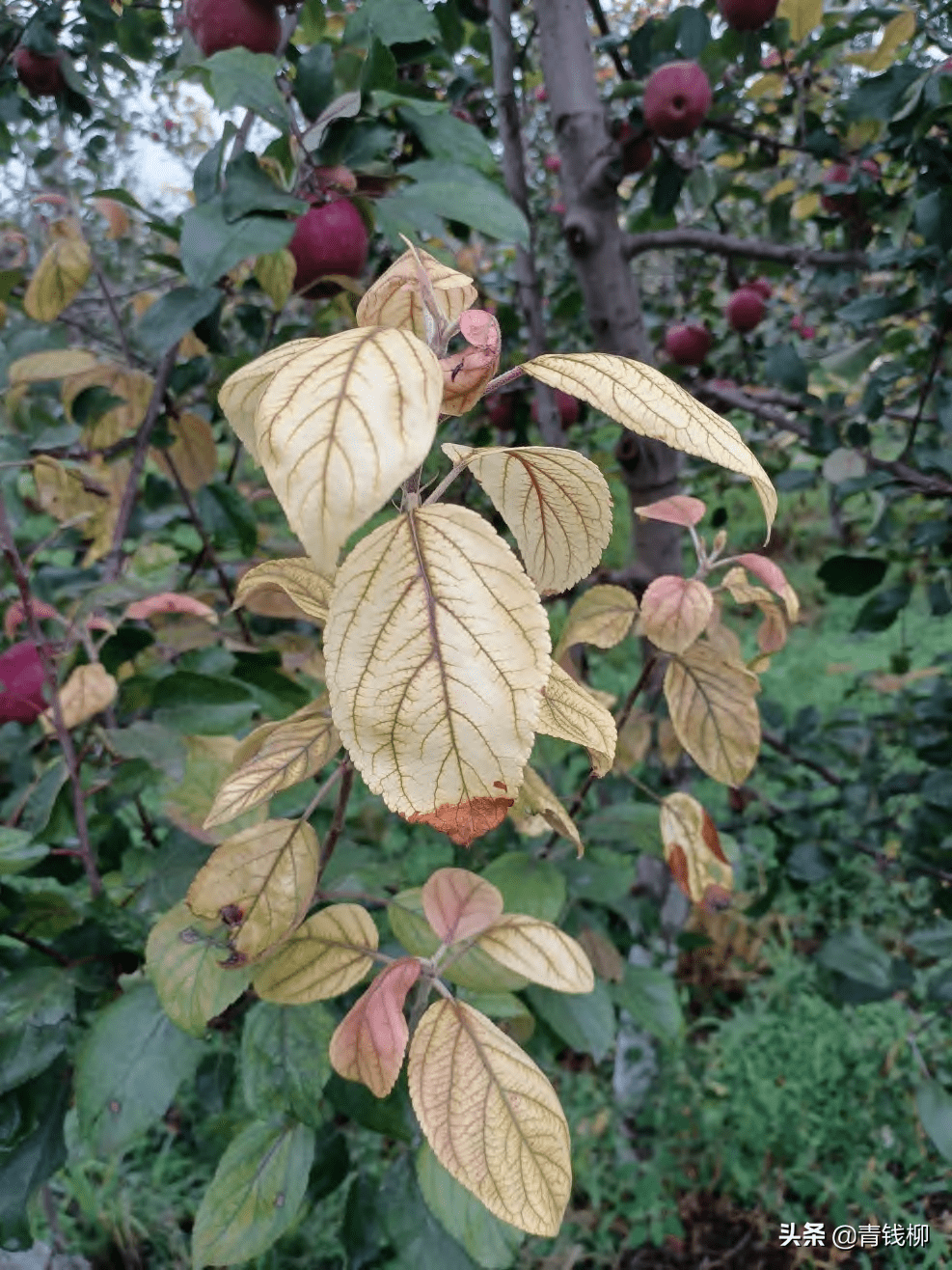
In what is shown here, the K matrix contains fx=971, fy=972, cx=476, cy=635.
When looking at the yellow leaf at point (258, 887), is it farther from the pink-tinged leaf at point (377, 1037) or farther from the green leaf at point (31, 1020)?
the green leaf at point (31, 1020)

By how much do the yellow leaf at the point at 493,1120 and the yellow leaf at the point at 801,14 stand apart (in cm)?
123

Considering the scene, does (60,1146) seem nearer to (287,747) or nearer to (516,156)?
(287,747)

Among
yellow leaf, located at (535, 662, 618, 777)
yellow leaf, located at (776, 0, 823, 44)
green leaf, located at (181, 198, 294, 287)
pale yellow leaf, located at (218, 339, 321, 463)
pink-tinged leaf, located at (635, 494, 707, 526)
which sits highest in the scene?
yellow leaf, located at (776, 0, 823, 44)

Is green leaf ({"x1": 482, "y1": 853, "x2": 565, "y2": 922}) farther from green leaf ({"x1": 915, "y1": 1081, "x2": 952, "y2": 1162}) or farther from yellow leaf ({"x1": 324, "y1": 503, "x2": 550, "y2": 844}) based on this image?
green leaf ({"x1": 915, "y1": 1081, "x2": 952, "y2": 1162})

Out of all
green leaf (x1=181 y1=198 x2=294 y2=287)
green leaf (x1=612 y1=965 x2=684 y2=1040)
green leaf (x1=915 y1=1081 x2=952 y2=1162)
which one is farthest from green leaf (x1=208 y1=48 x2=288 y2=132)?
green leaf (x1=915 y1=1081 x2=952 y2=1162)

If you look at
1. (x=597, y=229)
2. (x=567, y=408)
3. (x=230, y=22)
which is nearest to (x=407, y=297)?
(x=230, y=22)

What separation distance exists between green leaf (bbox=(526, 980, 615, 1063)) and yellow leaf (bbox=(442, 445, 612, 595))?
0.60m

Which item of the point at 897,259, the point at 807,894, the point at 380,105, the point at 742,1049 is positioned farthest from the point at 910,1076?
the point at 380,105

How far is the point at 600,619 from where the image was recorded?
2.39 feet

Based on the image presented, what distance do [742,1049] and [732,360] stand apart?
145cm

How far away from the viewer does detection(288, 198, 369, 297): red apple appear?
0.90m

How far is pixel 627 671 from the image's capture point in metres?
3.39

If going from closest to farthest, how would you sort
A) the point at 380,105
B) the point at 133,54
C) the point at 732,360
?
the point at 380,105 → the point at 133,54 → the point at 732,360

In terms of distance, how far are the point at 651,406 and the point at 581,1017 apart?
0.73 m
